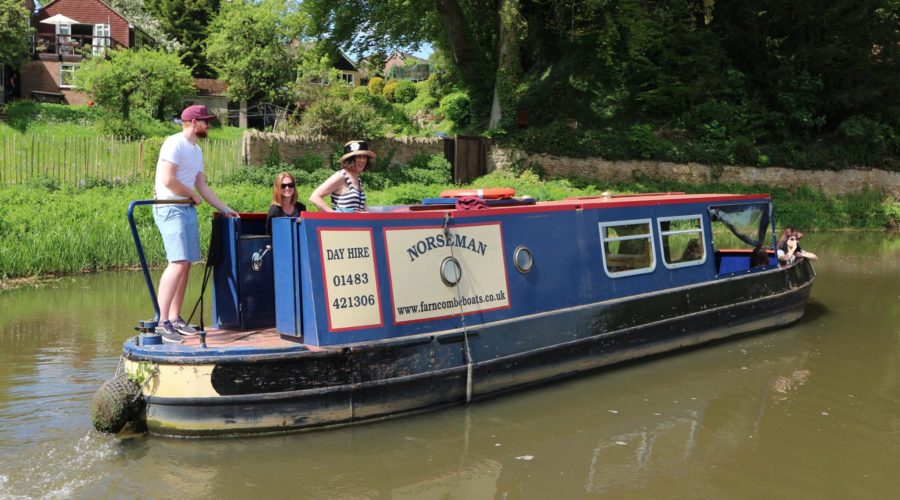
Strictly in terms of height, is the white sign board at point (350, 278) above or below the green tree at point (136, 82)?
below

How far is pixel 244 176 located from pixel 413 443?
1361 centimetres

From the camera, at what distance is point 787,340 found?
9.91 metres

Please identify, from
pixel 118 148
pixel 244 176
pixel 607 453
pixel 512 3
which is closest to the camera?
pixel 607 453

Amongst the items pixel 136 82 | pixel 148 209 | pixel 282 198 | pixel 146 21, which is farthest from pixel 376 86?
pixel 282 198

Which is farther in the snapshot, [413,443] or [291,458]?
[413,443]

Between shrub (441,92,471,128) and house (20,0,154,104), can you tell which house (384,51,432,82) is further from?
shrub (441,92,471,128)

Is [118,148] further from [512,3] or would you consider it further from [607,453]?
[607,453]

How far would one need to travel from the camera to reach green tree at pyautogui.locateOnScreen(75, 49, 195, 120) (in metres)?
30.7

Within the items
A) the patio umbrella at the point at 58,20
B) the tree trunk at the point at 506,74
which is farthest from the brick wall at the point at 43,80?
the tree trunk at the point at 506,74

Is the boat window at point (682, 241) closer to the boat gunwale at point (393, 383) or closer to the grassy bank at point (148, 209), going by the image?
the boat gunwale at point (393, 383)

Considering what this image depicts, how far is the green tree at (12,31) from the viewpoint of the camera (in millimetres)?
32906

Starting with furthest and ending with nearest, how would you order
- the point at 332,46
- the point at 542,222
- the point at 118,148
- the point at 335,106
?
the point at 332,46, the point at 335,106, the point at 118,148, the point at 542,222

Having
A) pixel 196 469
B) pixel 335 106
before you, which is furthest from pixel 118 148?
pixel 196 469

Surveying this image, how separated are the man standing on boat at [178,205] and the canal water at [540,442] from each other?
3.61 feet
